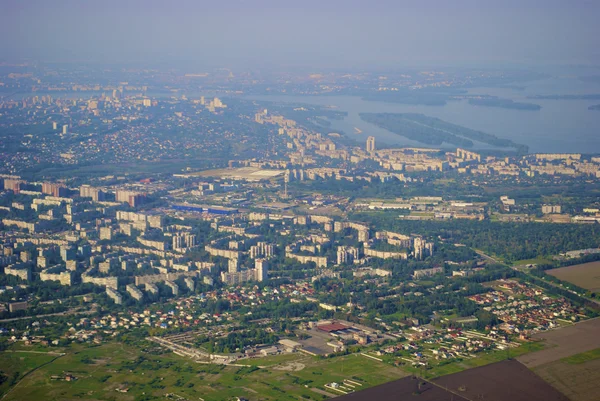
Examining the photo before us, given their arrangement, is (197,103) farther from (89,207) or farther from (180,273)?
(180,273)

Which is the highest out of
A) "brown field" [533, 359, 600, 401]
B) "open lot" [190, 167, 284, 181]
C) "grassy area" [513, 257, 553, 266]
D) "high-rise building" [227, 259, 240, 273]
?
"brown field" [533, 359, 600, 401]

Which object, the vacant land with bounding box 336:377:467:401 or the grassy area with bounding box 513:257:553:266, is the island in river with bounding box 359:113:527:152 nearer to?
the grassy area with bounding box 513:257:553:266

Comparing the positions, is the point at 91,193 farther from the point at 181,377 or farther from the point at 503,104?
the point at 503,104

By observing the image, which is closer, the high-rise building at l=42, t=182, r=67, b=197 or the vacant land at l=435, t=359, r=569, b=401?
the vacant land at l=435, t=359, r=569, b=401

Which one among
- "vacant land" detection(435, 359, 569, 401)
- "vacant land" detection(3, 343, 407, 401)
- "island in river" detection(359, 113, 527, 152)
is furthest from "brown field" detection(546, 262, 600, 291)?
"island in river" detection(359, 113, 527, 152)

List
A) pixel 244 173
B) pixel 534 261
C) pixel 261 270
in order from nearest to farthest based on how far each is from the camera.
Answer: pixel 261 270, pixel 534 261, pixel 244 173

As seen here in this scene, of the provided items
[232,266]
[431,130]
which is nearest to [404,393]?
[232,266]

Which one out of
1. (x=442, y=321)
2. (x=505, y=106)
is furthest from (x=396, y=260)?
(x=505, y=106)

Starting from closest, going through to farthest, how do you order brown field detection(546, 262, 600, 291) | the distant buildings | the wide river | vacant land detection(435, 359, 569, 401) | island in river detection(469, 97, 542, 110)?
vacant land detection(435, 359, 569, 401) < brown field detection(546, 262, 600, 291) < the distant buildings < the wide river < island in river detection(469, 97, 542, 110)
